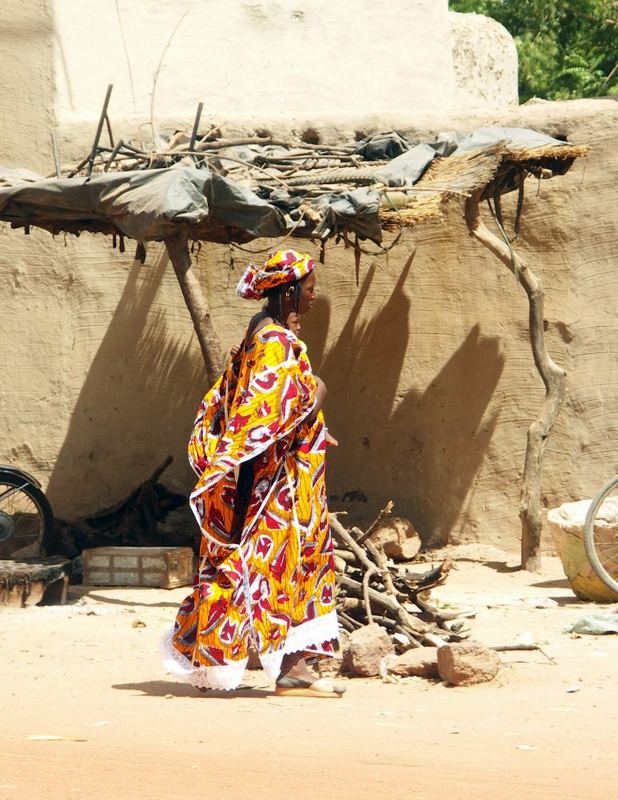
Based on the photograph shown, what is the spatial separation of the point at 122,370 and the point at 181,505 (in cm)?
105

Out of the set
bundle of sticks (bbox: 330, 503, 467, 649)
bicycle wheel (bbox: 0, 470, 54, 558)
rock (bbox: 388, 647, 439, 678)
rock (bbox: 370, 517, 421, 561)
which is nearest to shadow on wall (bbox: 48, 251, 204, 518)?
bicycle wheel (bbox: 0, 470, 54, 558)

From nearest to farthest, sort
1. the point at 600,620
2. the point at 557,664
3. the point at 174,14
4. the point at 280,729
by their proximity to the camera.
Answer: the point at 280,729 < the point at 557,664 < the point at 600,620 < the point at 174,14

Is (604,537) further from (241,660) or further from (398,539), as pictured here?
Answer: (241,660)

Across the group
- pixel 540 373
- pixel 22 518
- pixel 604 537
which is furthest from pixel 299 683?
pixel 22 518

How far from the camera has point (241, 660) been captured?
4992mm

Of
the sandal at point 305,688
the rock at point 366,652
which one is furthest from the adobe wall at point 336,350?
the sandal at point 305,688

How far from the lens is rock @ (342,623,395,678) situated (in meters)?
5.53

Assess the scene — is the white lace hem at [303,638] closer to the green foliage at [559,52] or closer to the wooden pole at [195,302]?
the wooden pole at [195,302]

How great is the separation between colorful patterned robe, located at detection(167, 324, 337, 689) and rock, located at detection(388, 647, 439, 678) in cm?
46

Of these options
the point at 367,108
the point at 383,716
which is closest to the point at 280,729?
the point at 383,716

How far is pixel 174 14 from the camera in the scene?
10.7m

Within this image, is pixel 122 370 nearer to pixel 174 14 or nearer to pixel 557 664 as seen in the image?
pixel 174 14

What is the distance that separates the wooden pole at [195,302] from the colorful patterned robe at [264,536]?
9.35 feet

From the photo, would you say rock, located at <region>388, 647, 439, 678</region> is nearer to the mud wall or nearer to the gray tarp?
the gray tarp
